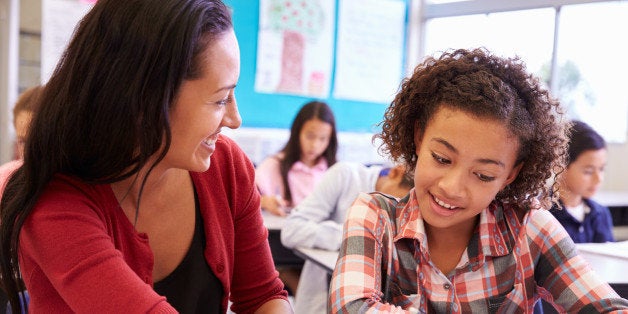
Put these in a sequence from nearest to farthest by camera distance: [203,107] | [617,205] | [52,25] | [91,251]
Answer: [91,251] → [203,107] → [52,25] → [617,205]

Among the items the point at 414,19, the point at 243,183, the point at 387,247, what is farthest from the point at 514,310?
the point at 414,19

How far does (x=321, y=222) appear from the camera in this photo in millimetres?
2330

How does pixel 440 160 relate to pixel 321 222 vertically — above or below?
above

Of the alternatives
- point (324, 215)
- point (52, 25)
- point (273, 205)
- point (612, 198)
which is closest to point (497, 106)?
point (324, 215)

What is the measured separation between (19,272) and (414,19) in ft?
15.4

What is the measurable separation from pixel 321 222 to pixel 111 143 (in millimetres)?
1559

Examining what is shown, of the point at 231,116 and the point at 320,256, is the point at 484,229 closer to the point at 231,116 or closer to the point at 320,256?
the point at 231,116

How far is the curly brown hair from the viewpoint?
3.50 feet

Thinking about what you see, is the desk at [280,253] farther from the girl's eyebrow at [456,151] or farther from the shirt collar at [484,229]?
the girl's eyebrow at [456,151]

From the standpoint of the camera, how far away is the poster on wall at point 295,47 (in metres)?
4.38

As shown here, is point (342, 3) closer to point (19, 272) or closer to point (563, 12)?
point (563, 12)

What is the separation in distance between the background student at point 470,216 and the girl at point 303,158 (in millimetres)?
2547

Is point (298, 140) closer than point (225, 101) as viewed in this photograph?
No

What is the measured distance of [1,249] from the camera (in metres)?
0.82
